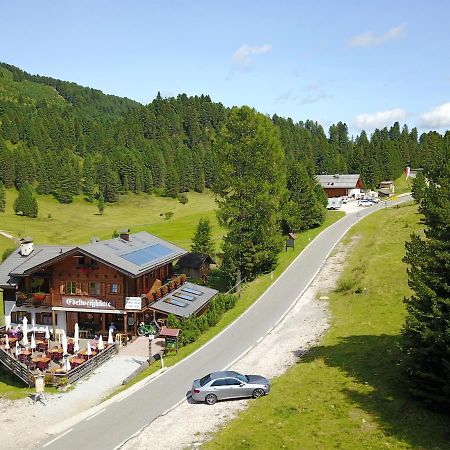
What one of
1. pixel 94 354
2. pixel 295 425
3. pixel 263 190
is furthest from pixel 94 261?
pixel 295 425

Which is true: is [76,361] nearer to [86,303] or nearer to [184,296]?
[86,303]

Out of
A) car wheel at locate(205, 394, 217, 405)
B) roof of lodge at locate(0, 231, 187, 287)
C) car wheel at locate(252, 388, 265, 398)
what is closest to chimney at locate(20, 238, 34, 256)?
roof of lodge at locate(0, 231, 187, 287)

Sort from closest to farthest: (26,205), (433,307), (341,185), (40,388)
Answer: (433,307)
(40,388)
(341,185)
(26,205)

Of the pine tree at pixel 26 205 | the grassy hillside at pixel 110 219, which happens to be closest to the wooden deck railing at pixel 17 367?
the grassy hillside at pixel 110 219

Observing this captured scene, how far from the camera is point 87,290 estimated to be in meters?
41.5

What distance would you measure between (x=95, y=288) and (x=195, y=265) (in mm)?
19256

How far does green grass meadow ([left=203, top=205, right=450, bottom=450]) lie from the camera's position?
20219 millimetres

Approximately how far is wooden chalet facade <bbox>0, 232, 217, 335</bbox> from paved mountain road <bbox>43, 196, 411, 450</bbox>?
5.93 metres

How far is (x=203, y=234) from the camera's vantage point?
2608 inches

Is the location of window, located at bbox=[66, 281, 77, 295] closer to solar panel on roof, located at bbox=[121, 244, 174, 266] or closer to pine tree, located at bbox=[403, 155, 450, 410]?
solar panel on roof, located at bbox=[121, 244, 174, 266]

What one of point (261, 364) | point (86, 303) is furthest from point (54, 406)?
point (86, 303)

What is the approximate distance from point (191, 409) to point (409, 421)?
33.7 feet

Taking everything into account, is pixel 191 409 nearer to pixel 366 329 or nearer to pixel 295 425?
pixel 295 425

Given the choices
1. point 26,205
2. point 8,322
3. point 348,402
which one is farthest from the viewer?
point 26,205
